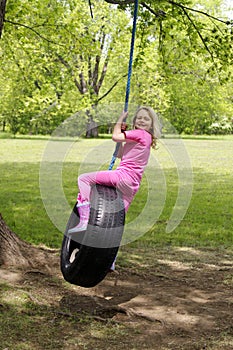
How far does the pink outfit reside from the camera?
4559 mm

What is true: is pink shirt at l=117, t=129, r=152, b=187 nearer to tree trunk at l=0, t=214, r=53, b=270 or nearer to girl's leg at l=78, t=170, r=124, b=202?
girl's leg at l=78, t=170, r=124, b=202

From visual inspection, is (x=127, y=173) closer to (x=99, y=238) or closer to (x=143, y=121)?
(x=143, y=121)

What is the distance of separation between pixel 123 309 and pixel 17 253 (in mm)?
1596

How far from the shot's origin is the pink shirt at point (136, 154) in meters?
4.67

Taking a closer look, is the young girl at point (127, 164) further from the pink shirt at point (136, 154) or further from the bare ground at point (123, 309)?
the bare ground at point (123, 309)

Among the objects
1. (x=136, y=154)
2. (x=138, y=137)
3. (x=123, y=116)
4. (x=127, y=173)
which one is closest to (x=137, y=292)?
(x=127, y=173)

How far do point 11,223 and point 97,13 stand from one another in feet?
75.0

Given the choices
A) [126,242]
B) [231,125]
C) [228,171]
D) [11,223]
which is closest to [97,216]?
[126,242]

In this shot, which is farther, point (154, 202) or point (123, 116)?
point (154, 202)

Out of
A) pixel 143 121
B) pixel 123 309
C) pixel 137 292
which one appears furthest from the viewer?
pixel 137 292

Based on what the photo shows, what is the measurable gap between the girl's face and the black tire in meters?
0.67

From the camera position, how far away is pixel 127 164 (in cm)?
469

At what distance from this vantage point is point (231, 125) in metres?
51.1

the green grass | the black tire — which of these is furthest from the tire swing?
the green grass
